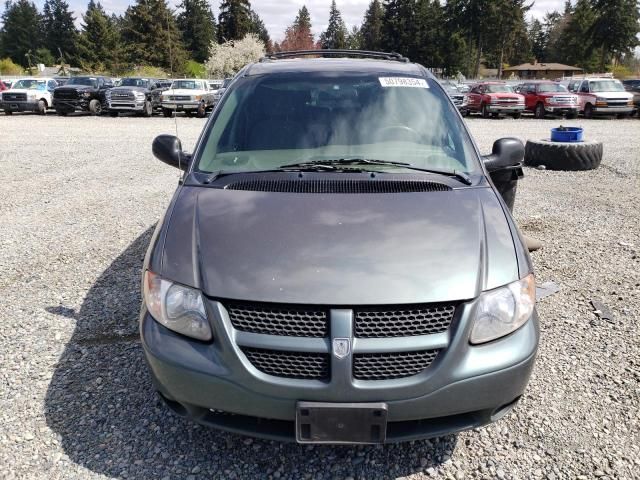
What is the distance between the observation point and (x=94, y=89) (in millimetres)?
25422

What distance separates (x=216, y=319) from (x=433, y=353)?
0.92 meters

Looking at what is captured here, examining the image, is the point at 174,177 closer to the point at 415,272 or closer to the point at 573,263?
the point at 573,263

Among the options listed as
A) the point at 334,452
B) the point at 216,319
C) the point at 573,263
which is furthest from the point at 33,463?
the point at 573,263

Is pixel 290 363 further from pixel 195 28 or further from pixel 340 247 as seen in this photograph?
pixel 195 28

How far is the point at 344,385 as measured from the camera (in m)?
2.06

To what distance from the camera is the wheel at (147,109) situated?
2484cm

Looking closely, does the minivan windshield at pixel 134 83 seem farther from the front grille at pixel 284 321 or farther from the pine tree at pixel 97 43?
the pine tree at pixel 97 43

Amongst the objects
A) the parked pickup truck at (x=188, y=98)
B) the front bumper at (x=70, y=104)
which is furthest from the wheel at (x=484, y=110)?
the front bumper at (x=70, y=104)

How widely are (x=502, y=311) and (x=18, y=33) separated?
109m

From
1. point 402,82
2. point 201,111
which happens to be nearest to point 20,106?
point 201,111

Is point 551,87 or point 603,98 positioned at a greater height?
point 551,87

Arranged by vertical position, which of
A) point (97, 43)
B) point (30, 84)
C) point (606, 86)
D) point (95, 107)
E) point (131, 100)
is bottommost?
point (95, 107)

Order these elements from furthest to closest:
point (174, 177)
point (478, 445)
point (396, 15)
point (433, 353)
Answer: point (396, 15)
point (174, 177)
point (478, 445)
point (433, 353)

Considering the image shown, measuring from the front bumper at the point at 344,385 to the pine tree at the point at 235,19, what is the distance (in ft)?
256
